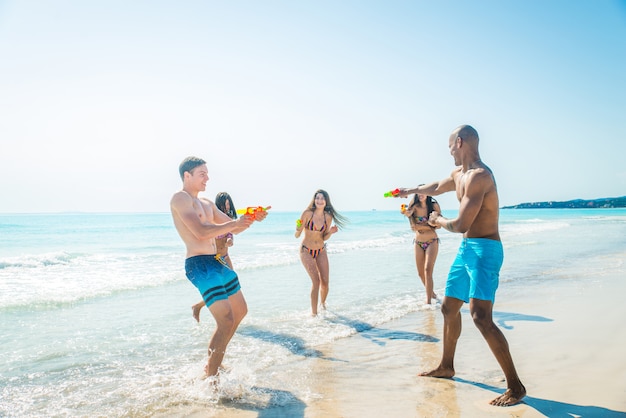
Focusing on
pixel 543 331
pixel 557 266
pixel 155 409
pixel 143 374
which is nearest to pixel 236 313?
pixel 155 409

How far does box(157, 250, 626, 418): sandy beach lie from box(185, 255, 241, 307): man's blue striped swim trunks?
907 millimetres

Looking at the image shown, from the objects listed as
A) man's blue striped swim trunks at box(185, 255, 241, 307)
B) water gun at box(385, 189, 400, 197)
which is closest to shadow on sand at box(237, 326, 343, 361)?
man's blue striped swim trunks at box(185, 255, 241, 307)

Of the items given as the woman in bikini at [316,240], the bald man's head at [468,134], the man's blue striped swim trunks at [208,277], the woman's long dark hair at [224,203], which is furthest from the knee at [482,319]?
the woman's long dark hair at [224,203]

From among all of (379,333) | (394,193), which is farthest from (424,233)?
Answer: (394,193)

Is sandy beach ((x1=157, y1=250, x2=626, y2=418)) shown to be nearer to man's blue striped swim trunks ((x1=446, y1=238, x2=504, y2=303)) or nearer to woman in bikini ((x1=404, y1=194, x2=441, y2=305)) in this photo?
man's blue striped swim trunks ((x1=446, y1=238, x2=504, y2=303))

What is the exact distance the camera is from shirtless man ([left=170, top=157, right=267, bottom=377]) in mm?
3898

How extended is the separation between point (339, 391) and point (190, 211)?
2091 millimetres

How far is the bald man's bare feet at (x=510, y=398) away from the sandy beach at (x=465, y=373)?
5cm

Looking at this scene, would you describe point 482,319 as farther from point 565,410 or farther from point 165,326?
point 165,326

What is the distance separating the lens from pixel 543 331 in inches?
223

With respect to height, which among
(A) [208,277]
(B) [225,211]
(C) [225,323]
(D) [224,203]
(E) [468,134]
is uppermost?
(E) [468,134]

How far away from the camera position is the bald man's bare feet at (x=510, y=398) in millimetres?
3502

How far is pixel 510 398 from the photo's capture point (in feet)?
11.5

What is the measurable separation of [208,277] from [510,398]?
272cm
